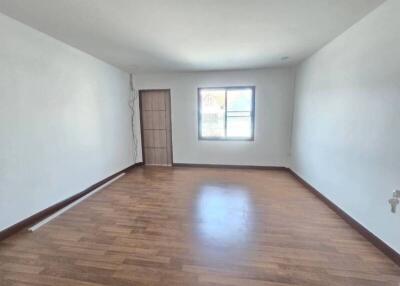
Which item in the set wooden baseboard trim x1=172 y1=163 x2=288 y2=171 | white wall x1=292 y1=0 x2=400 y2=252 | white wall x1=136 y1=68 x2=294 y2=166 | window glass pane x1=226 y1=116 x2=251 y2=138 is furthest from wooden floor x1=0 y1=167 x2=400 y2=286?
window glass pane x1=226 y1=116 x2=251 y2=138

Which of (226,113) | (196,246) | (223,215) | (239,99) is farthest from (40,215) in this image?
(239,99)

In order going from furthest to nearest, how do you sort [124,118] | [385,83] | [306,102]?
[124,118]
[306,102]
[385,83]

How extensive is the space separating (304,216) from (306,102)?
2.33m

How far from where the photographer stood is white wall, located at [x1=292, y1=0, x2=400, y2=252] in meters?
1.97

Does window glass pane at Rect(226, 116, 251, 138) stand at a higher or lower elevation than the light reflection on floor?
→ higher

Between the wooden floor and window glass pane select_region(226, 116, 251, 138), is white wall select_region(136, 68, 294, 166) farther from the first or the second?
the wooden floor

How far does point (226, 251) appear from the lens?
2.09 meters

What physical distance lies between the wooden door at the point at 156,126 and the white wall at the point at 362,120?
11.6 feet

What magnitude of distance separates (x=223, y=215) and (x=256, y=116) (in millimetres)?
3029

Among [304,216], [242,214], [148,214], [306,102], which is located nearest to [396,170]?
[304,216]

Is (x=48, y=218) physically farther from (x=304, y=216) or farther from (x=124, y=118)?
(x=304, y=216)

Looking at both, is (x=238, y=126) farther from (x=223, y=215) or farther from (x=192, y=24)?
(x=192, y=24)

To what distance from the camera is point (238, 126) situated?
5.27m

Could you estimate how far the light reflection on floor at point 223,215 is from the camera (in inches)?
92.1
